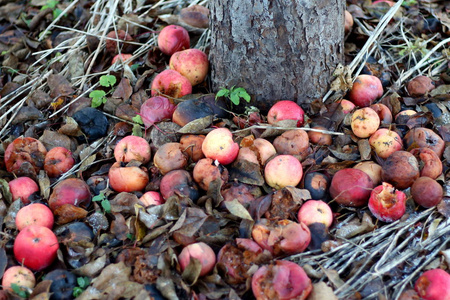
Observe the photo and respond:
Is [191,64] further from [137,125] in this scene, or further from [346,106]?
[346,106]

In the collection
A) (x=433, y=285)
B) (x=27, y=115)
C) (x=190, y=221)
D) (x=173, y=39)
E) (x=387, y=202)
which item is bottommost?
(x=433, y=285)

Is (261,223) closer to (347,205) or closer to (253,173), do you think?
(253,173)

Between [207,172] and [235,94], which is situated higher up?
[235,94]

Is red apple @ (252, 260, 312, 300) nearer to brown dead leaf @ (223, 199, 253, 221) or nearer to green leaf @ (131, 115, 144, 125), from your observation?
brown dead leaf @ (223, 199, 253, 221)

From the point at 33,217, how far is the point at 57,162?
540 millimetres

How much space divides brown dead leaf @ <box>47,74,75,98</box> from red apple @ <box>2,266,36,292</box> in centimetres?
170

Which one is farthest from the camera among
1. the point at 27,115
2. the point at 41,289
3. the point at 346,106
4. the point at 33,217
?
the point at 27,115

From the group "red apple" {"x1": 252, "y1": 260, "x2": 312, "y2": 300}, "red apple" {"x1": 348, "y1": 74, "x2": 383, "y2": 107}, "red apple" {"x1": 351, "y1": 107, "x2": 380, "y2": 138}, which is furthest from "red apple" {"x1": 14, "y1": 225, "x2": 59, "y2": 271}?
"red apple" {"x1": 348, "y1": 74, "x2": 383, "y2": 107}

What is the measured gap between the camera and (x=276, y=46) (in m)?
2.99

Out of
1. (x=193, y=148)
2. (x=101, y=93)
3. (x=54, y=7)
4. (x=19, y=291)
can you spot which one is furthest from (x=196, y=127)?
(x=54, y=7)

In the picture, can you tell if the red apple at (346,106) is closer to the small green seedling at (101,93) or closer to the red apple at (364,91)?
the red apple at (364,91)

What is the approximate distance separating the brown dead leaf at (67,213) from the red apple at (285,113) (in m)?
1.43

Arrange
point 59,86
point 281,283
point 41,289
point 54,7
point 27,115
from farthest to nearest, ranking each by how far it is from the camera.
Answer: point 54,7, point 59,86, point 27,115, point 41,289, point 281,283

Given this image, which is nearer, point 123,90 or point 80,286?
point 80,286
